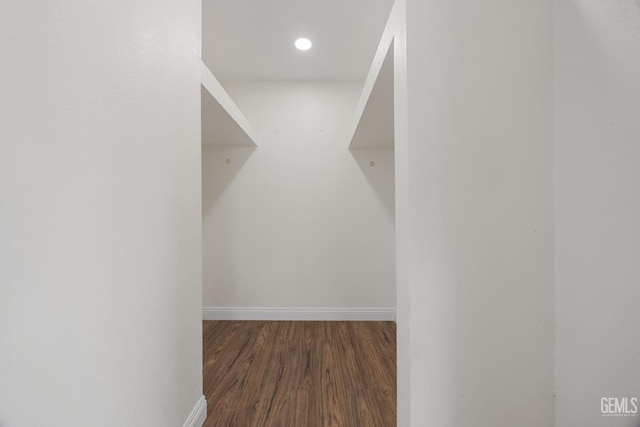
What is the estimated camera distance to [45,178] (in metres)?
0.56

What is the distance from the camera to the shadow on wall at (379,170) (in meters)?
2.90

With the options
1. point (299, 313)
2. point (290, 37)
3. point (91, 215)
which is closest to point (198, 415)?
point (91, 215)

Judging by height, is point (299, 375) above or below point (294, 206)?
below

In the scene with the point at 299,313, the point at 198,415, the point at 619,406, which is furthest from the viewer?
the point at 299,313

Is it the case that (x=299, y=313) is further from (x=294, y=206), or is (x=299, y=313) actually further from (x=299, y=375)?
(x=294, y=206)

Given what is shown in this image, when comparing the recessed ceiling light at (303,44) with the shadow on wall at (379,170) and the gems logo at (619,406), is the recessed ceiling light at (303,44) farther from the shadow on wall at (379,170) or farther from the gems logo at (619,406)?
the gems logo at (619,406)

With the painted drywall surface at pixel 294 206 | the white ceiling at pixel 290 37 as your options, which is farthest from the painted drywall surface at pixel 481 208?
the painted drywall surface at pixel 294 206

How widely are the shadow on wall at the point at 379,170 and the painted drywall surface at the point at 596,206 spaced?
2074 mm

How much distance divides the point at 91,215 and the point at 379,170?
259 centimetres

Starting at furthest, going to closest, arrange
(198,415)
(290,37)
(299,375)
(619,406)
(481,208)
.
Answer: (290,37) < (299,375) < (198,415) < (481,208) < (619,406)

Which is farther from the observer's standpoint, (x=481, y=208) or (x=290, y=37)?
(x=290, y=37)

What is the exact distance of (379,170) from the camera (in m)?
2.91

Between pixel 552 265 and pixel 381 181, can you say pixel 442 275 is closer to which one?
pixel 552 265

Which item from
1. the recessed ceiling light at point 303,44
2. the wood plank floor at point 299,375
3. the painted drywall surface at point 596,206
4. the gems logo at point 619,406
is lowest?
the wood plank floor at point 299,375
